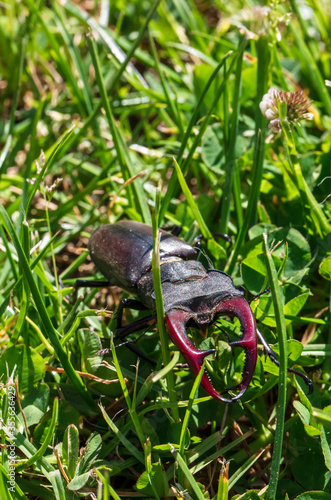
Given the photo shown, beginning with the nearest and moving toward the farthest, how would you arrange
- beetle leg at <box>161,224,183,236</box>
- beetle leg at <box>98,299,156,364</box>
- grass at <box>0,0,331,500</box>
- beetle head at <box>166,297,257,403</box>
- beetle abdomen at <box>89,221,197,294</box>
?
beetle head at <box>166,297,257,403</box> < grass at <box>0,0,331,500</box> < beetle leg at <box>98,299,156,364</box> < beetle abdomen at <box>89,221,197,294</box> < beetle leg at <box>161,224,183,236</box>

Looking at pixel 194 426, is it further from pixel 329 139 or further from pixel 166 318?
pixel 329 139

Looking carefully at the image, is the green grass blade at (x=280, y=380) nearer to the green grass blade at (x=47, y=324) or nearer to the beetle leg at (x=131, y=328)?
the beetle leg at (x=131, y=328)

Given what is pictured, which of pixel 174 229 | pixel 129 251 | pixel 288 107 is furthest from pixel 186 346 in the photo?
pixel 288 107

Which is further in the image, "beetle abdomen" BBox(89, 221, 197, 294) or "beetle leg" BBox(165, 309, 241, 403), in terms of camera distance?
"beetle abdomen" BBox(89, 221, 197, 294)

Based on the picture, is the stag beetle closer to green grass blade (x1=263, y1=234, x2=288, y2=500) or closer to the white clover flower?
green grass blade (x1=263, y1=234, x2=288, y2=500)

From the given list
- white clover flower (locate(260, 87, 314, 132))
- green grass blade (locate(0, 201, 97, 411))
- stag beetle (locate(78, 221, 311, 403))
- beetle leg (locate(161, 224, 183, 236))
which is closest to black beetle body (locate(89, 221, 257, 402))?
stag beetle (locate(78, 221, 311, 403))

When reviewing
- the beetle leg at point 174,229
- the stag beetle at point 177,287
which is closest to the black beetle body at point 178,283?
the stag beetle at point 177,287
